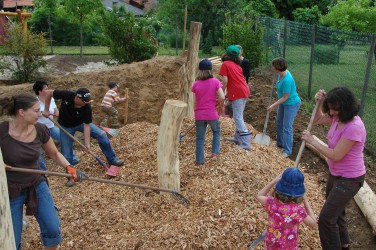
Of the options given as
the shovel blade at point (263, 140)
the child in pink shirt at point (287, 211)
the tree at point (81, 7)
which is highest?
the tree at point (81, 7)

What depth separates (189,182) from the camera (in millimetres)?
5109

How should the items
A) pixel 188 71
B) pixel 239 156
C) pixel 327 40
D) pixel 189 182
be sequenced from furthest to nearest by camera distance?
pixel 327 40, pixel 188 71, pixel 239 156, pixel 189 182

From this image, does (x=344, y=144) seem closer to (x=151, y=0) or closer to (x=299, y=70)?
(x=299, y=70)

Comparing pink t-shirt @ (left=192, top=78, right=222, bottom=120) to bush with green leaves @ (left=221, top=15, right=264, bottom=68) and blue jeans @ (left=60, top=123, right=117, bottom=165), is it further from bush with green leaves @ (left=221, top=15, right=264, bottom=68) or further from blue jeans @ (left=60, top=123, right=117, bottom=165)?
bush with green leaves @ (left=221, top=15, right=264, bottom=68)

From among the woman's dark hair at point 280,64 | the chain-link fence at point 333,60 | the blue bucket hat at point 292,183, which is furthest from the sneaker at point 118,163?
the chain-link fence at point 333,60

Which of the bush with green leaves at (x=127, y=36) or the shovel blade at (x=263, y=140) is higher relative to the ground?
the bush with green leaves at (x=127, y=36)

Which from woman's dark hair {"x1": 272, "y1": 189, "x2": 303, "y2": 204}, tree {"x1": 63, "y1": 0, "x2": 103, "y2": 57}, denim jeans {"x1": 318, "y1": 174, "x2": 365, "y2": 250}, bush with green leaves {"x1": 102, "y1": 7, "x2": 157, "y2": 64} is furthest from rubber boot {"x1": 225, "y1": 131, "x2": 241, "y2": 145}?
tree {"x1": 63, "y1": 0, "x2": 103, "y2": 57}

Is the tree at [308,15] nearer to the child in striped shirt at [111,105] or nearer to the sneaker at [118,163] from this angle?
the child in striped shirt at [111,105]

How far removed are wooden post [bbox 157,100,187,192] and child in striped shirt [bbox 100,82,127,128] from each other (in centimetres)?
309

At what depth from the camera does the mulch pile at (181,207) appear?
4109 millimetres

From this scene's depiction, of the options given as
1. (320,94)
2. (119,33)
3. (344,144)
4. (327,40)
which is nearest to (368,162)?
(320,94)

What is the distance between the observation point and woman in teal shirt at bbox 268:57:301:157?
19.2 feet

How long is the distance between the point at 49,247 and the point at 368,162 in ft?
15.4

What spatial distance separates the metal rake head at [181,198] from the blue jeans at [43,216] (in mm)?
1473
